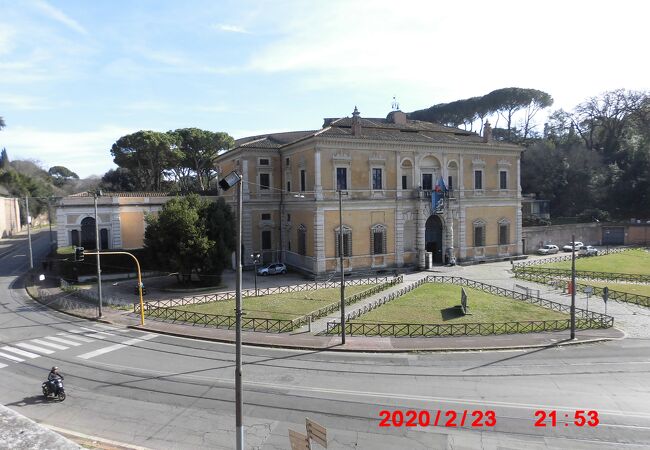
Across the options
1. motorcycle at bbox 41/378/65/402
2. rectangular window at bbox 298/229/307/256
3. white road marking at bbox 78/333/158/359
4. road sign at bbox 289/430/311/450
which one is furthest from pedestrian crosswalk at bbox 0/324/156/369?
rectangular window at bbox 298/229/307/256

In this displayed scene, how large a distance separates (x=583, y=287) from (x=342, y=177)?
71.9 feet

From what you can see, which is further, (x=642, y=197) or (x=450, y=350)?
(x=642, y=197)

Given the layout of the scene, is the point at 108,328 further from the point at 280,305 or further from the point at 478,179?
the point at 478,179

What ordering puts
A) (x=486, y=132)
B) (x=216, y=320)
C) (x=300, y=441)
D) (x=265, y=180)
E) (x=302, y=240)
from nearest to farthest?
(x=300, y=441) < (x=216, y=320) < (x=302, y=240) < (x=265, y=180) < (x=486, y=132)

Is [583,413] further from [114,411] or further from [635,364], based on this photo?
[114,411]

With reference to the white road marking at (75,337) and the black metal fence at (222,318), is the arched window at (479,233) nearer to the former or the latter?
the black metal fence at (222,318)

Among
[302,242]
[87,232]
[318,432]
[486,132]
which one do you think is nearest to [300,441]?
[318,432]

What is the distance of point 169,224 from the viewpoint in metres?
36.2

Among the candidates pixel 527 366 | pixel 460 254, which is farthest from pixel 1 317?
pixel 460 254

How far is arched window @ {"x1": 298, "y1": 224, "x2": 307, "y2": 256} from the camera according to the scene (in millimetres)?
43325

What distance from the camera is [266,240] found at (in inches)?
1882

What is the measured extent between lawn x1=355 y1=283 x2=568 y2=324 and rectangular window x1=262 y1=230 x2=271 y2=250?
18771mm

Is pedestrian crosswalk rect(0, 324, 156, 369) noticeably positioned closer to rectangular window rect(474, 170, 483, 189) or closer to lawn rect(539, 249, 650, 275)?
rectangular window rect(474, 170, 483, 189)

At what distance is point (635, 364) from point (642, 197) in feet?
210
